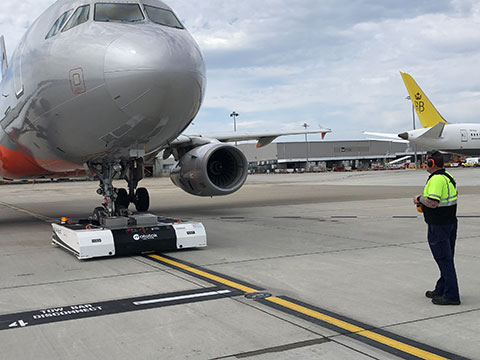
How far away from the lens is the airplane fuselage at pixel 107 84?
671cm

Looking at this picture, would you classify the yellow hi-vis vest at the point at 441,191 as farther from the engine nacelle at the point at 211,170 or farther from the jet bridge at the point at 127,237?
the engine nacelle at the point at 211,170

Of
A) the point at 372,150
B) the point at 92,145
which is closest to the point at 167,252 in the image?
the point at 92,145

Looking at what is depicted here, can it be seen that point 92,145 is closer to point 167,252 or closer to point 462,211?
point 167,252

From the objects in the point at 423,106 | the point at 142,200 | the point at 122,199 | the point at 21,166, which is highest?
the point at 423,106

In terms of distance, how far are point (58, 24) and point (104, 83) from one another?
1843 millimetres

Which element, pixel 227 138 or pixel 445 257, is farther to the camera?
pixel 227 138

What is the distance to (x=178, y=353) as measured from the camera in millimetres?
3520

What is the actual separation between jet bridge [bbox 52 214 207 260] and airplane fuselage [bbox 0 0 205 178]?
114 centimetres

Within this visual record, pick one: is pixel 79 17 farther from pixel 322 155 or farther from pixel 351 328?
pixel 322 155

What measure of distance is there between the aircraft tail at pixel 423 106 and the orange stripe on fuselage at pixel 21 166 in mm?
36400

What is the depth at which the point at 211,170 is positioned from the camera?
12.6 m

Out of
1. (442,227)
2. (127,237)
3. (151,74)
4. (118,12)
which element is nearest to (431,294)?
(442,227)

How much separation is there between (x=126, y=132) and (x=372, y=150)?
277 feet

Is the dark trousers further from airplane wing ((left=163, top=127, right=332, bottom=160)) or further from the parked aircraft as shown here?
airplane wing ((left=163, top=127, right=332, bottom=160))
